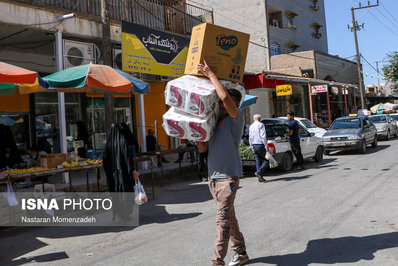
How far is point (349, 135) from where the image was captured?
15.9m

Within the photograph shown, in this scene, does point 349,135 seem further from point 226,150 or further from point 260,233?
point 226,150

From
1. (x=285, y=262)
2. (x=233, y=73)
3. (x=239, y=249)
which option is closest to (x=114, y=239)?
(x=239, y=249)

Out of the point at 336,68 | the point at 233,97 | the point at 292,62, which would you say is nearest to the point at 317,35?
the point at 336,68

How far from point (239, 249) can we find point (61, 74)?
6079mm

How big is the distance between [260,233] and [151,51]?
32.8 ft

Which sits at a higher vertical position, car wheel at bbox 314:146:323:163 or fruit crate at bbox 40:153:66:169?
fruit crate at bbox 40:153:66:169

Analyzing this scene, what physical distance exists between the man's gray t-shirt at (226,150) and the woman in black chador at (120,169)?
112 inches

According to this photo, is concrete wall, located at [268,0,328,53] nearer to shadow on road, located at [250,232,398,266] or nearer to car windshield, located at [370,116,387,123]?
car windshield, located at [370,116,387,123]

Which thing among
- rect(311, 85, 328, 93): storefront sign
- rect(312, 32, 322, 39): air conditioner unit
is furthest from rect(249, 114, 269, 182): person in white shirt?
rect(312, 32, 322, 39): air conditioner unit

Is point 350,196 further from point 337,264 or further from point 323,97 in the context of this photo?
point 323,97

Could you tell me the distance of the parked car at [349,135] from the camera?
51.8 feet

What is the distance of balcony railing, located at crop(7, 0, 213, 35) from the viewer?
11991 mm

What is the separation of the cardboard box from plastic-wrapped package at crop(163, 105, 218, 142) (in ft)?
1.54

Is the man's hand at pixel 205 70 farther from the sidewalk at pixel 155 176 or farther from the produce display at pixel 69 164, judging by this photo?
the sidewalk at pixel 155 176
